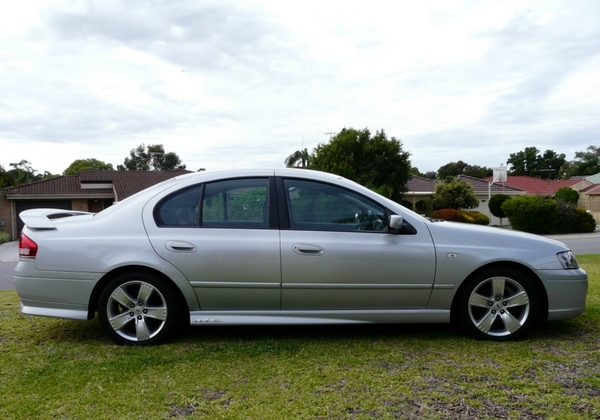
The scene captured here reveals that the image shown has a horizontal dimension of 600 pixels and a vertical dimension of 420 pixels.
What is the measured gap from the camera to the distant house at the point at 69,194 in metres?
30.4

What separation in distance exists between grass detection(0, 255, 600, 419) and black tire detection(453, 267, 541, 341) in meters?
0.12

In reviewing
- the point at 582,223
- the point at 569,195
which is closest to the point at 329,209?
the point at 582,223

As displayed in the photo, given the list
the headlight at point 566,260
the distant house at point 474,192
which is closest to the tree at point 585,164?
the distant house at point 474,192

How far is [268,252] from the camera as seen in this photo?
157 inches

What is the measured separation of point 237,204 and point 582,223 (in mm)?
27272

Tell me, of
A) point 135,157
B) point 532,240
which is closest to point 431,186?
point 532,240

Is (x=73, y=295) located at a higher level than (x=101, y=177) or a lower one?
lower

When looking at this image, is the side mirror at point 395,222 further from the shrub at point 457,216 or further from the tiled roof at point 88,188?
the tiled roof at point 88,188

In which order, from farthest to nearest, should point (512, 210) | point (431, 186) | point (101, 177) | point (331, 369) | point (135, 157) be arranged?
1. point (135, 157)
2. point (431, 186)
3. point (101, 177)
4. point (512, 210)
5. point (331, 369)

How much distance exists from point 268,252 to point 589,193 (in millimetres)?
46347

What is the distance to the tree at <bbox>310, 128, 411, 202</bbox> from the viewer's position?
29308 mm

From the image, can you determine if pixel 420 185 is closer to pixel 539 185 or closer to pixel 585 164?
pixel 539 185

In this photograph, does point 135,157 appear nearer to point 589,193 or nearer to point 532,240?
point 589,193

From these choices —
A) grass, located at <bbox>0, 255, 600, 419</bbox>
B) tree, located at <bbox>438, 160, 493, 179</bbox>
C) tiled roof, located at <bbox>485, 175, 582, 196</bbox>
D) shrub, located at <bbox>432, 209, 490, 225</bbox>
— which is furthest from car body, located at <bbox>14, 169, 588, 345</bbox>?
tree, located at <bbox>438, 160, 493, 179</bbox>
